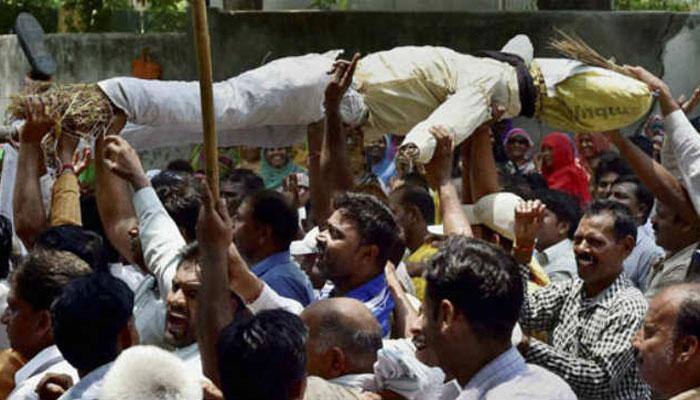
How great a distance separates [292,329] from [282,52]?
9554 mm

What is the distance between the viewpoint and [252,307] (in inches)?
217

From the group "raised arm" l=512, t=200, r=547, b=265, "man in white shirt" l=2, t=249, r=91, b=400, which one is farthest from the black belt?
"man in white shirt" l=2, t=249, r=91, b=400

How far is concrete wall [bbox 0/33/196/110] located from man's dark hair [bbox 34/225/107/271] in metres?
7.96

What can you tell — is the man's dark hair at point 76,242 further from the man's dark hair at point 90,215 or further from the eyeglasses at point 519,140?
the eyeglasses at point 519,140

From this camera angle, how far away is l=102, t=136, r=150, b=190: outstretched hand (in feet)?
19.5

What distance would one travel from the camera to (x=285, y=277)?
642 cm

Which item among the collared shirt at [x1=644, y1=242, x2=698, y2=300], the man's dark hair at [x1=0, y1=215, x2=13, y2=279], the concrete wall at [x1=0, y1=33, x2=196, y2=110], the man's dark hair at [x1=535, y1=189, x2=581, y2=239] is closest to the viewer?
the man's dark hair at [x1=0, y1=215, x2=13, y2=279]

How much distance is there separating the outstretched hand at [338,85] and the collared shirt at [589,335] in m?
1.34

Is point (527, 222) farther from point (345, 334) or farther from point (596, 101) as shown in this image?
point (345, 334)

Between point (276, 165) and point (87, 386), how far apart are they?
670 centimetres

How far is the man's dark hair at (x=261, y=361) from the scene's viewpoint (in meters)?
4.30

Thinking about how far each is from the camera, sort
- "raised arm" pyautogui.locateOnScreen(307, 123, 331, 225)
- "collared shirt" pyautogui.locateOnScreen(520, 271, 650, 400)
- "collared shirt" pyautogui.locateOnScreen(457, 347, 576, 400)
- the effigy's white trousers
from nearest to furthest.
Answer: "collared shirt" pyautogui.locateOnScreen(457, 347, 576, 400) < "collared shirt" pyautogui.locateOnScreen(520, 271, 650, 400) < the effigy's white trousers < "raised arm" pyautogui.locateOnScreen(307, 123, 331, 225)

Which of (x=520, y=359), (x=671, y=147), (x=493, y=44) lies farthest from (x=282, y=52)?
(x=520, y=359)

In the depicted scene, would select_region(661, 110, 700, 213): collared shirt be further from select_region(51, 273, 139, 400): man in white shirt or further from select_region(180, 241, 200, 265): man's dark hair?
select_region(51, 273, 139, 400): man in white shirt
